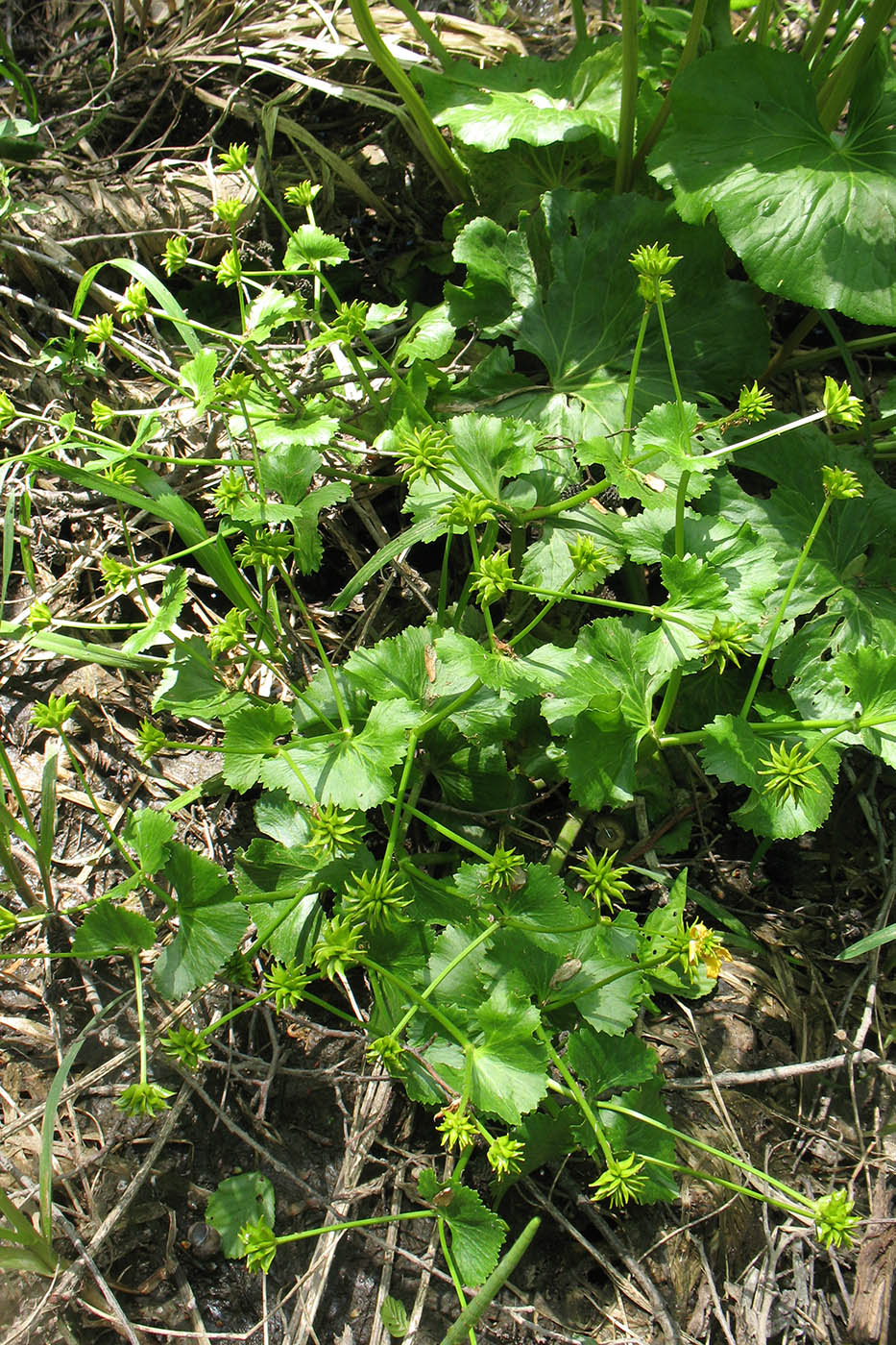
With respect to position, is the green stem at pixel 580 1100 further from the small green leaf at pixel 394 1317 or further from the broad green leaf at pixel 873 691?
the broad green leaf at pixel 873 691

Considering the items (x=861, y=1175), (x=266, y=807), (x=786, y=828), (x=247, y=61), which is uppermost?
(x=247, y=61)

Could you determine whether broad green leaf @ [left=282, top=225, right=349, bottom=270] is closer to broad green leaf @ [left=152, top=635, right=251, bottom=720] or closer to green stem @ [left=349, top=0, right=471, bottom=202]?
green stem @ [left=349, top=0, right=471, bottom=202]

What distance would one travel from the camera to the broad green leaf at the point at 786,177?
229 centimetres

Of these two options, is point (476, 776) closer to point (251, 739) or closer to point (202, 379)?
point (251, 739)

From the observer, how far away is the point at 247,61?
3.20 m

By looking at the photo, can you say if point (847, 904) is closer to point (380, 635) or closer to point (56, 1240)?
point (380, 635)

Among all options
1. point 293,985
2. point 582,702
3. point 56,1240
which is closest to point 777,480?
point 582,702

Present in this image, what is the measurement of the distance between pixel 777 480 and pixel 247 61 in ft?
7.63

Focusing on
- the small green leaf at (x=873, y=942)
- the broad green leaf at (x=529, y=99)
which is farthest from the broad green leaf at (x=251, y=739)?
the broad green leaf at (x=529, y=99)

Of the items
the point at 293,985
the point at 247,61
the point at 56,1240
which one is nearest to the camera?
the point at 293,985

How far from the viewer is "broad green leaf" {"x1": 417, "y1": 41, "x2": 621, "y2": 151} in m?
2.57

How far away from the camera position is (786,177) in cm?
234

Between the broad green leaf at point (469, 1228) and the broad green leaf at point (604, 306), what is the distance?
1855mm

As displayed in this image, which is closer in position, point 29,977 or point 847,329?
point 29,977
